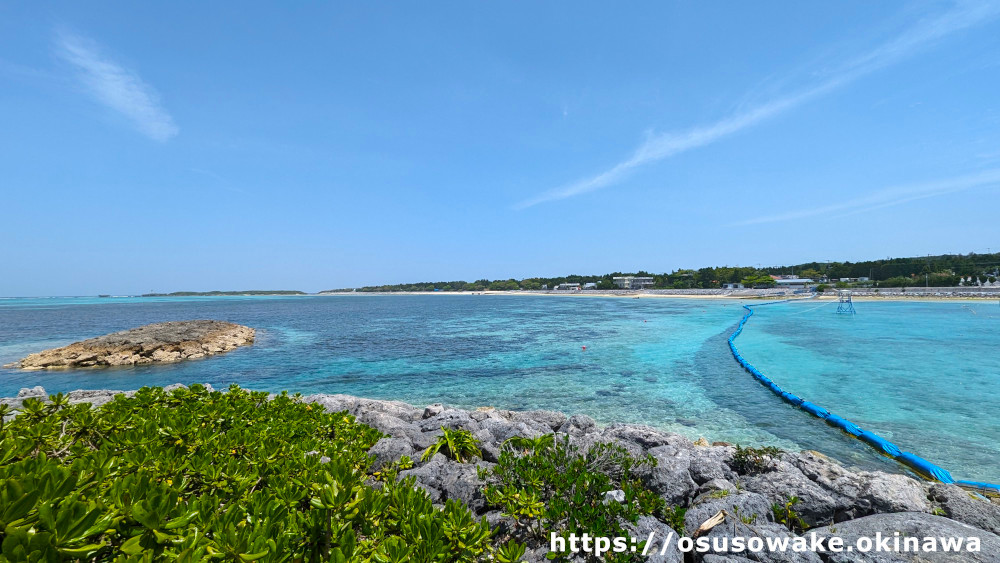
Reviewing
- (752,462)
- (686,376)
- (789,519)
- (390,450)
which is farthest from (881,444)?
(390,450)

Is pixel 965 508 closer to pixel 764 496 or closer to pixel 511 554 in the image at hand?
pixel 764 496

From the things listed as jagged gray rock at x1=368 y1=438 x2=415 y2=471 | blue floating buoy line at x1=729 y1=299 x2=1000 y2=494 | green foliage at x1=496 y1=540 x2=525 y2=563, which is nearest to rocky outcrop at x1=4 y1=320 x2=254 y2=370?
jagged gray rock at x1=368 y1=438 x2=415 y2=471

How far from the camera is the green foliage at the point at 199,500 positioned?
172 cm

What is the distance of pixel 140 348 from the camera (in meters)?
22.2

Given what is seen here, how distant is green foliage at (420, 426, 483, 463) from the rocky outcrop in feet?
78.8

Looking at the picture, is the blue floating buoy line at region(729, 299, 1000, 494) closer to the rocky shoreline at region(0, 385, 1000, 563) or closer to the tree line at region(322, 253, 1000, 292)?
the rocky shoreline at region(0, 385, 1000, 563)

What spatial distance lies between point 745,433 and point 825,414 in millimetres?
2874

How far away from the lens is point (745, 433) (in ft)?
32.4

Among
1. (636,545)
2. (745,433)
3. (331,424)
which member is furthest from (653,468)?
(745,433)

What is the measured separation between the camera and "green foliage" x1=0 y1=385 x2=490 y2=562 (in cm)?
172

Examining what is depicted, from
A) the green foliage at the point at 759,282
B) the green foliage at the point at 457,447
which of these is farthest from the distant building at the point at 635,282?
the green foliage at the point at 457,447

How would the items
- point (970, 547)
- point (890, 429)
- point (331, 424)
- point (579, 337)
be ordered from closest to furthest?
point (970, 547), point (331, 424), point (890, 429), point (579, 337)

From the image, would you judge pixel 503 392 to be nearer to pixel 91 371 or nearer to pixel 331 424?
pixel 331 424

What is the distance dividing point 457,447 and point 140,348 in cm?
2615
